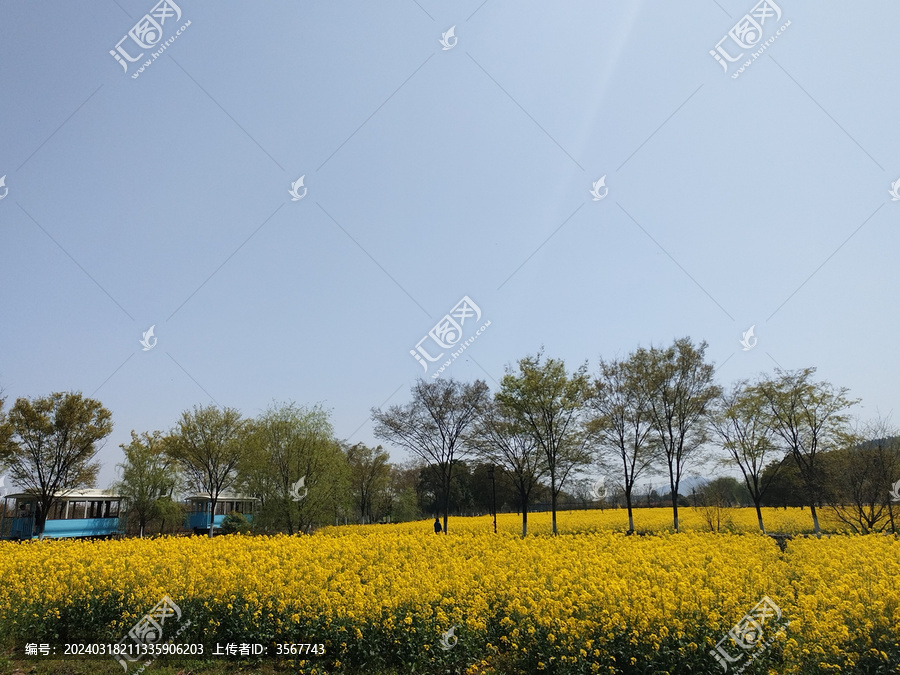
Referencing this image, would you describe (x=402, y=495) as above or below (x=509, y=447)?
below

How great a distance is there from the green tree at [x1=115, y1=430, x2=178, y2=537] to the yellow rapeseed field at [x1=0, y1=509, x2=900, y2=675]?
28.7 meters

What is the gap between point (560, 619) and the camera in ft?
20.6

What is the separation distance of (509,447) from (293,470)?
13.2 metres

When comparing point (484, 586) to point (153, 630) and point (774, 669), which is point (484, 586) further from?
point (153, 630)

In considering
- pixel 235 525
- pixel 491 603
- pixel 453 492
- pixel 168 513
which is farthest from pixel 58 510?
pixel 453 492

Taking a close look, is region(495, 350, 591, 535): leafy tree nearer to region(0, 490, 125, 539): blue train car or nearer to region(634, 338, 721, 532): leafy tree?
region(634, 338, 721, 532): leafy tree

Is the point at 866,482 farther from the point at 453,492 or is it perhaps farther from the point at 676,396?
the point at 453,492

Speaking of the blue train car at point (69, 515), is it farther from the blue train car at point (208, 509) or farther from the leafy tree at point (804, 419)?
the leafy tree at point (804, 419)

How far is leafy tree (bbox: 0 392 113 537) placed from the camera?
95.3ft

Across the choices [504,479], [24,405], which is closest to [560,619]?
[24,405]

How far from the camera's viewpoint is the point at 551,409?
27469 mm

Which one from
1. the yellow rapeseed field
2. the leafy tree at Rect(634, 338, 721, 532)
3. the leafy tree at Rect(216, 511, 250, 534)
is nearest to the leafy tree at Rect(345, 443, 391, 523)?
the leafy tree at Rect(216, 511, 250, 534)

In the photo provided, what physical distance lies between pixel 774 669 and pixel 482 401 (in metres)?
26.0

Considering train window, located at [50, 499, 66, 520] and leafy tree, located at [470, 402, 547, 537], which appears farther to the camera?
train window, located at [50, 499, 66, 520]
